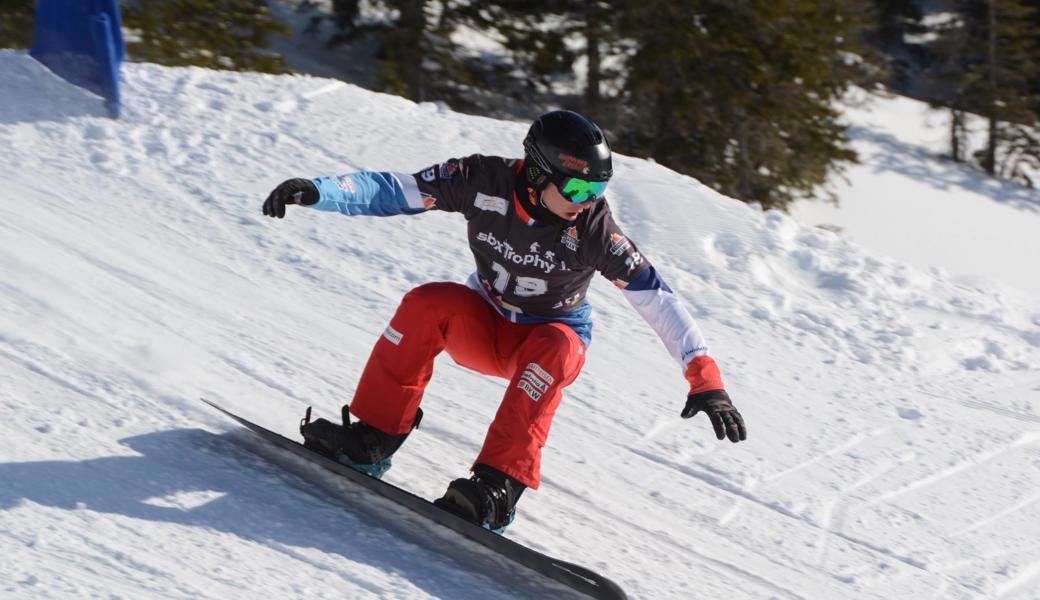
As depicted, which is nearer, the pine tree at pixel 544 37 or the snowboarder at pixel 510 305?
the snowboarder at pixel 510 305

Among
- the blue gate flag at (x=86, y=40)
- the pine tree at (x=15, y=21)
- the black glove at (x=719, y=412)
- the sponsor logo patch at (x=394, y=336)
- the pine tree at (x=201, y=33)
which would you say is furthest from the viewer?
the pine tree at (x=15, y=21)

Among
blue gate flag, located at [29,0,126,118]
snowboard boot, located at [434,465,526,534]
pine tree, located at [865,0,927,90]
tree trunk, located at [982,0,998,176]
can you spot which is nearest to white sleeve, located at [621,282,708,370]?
snowboard boot, located at [434,465,526,534]

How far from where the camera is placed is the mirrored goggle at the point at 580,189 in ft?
12.2

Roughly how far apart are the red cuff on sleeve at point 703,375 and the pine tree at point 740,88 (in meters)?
11.3

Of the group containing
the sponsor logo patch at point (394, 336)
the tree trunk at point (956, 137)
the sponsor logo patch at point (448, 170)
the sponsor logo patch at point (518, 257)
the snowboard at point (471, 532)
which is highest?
the sponsor logo patch at point (448, 170)

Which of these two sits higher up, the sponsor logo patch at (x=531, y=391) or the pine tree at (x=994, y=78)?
the sponsor logo patch at (x=531, y=391)

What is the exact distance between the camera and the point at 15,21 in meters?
12.2

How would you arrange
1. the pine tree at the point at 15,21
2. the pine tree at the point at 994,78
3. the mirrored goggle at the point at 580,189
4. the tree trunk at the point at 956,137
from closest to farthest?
1. the mirrored goggle at the point at 580,189
2. the pine tree at the point at 15,21
3. the pine tree at the point at 994,78
4. the tree trunk at the point at 956,137

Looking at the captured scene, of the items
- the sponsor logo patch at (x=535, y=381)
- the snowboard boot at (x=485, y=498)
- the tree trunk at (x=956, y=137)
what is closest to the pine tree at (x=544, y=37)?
the tree trunk at (x=956, y=137)

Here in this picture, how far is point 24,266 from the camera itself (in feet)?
17.4

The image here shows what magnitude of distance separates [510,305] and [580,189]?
0.53 m

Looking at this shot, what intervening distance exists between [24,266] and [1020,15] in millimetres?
22395

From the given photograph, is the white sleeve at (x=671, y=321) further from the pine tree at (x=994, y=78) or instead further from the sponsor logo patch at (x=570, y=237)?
the pine tree at (x=994, y=78)

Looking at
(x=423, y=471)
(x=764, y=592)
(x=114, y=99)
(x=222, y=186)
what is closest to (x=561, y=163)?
(x=423, y=471)
